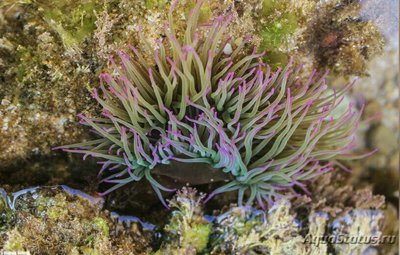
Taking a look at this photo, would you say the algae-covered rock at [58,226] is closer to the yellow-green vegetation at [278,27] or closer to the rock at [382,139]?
the yellow-green vegetation at [278,27]

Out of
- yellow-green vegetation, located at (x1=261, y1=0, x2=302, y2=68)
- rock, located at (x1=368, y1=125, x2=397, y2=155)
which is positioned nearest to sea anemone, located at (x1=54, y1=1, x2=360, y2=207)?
yellow-green vegetation, located at (x1=261, y1=0, x2=302, y2=68)

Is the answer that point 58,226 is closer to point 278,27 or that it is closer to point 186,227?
point 186,227

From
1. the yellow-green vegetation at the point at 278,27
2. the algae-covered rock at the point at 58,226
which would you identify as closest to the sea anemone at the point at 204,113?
the yellow-green vegetation at the point at 278,27

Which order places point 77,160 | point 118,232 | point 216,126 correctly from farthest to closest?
point 77,160
point 118,232
point 216,126

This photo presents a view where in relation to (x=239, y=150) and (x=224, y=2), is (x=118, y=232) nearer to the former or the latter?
(x=239, y=150)

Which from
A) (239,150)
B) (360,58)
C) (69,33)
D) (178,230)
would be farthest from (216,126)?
(360,58)

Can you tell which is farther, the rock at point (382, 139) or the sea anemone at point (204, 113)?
the rock at point (382, 139)

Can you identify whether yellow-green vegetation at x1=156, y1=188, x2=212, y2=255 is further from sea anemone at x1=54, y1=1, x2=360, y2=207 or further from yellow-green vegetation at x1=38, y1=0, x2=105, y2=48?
yellow-green vegetation at x1=38, y1=0, x2=105, y2=48

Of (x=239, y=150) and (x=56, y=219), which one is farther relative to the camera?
(x=239, y=150)

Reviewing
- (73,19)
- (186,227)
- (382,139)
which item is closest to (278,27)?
(73,19)
